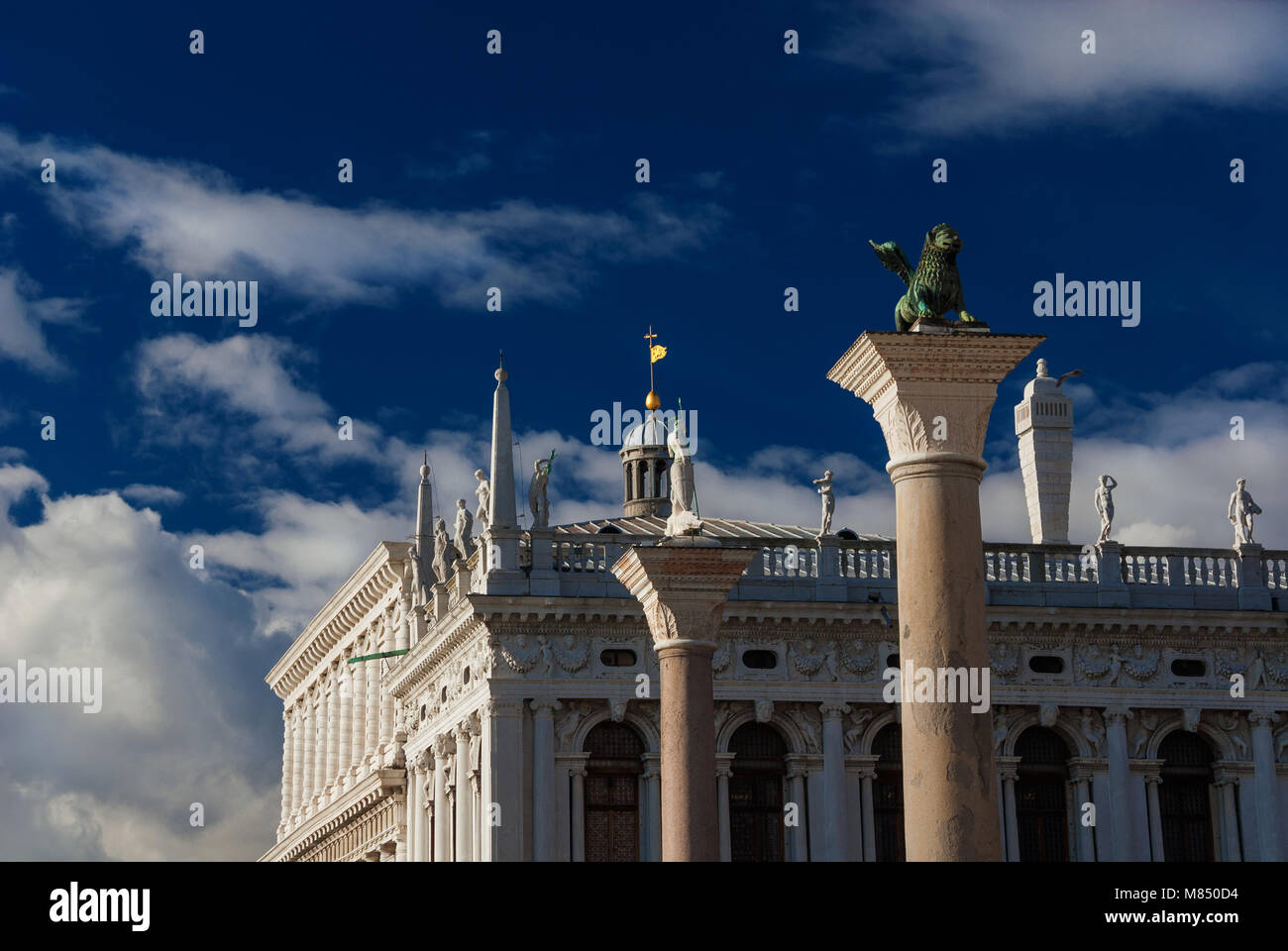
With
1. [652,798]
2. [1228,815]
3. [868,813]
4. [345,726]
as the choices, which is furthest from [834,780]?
[345,726]

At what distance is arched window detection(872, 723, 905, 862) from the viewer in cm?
4612

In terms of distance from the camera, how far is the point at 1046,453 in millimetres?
51406

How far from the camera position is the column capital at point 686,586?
25.3 metres

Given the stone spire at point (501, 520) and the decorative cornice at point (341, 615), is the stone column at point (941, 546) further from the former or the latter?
the decorative cornice at point (341, 615)

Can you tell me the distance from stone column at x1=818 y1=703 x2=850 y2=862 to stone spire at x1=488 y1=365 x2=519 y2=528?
7.69 m

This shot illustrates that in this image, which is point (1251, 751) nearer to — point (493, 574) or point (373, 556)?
point (493, 574)

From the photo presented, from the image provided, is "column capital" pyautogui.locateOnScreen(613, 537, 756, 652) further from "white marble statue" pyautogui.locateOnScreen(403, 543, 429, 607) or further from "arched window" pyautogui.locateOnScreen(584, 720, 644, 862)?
"white marble statue" pyautogui.locateOnScreen(403, 543, 429, 607)

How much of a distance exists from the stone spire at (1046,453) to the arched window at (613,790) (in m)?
11.3

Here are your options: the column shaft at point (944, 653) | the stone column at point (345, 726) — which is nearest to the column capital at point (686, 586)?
the column shaft at point (944, 653)

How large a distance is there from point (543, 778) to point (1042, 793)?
10.7 metres

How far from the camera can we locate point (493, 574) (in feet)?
149

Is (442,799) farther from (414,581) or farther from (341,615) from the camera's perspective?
(341,615)
